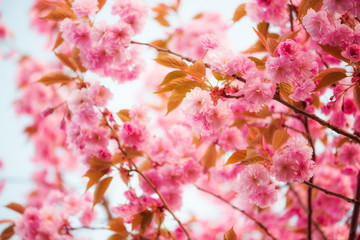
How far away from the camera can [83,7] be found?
3.70ft

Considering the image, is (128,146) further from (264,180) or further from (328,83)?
(328,83)

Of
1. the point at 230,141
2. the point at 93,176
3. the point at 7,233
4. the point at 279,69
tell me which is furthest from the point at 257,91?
the point at 7,233

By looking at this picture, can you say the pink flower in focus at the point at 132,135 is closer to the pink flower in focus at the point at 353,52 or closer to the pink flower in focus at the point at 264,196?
the pink flower in focus at the point at 264,196

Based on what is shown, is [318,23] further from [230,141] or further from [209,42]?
[230,141]

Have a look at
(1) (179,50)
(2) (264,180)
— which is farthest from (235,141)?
(1) (179,50)

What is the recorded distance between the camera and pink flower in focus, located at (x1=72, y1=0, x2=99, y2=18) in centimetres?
112

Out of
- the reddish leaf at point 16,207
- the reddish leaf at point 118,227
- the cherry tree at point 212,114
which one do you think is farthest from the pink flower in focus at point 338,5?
the reddish leaf at point 16,207

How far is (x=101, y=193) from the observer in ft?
4.02

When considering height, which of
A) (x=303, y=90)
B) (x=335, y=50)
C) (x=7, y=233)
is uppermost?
(x=335, y=50)

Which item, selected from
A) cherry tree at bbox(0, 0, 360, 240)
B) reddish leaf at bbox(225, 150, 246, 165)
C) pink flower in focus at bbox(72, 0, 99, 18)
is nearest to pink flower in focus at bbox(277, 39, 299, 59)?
cherry tree at bbox(0, 0, 360, 240)

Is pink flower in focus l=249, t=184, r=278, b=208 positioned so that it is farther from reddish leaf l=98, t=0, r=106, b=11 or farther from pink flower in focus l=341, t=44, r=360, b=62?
reddish leaf l=98, t=0, r=106, b=11

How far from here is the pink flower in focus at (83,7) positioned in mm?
1122

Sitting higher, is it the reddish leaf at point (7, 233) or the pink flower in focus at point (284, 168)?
the pink flower in focus at point (284, 168)

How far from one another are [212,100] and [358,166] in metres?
1.05
